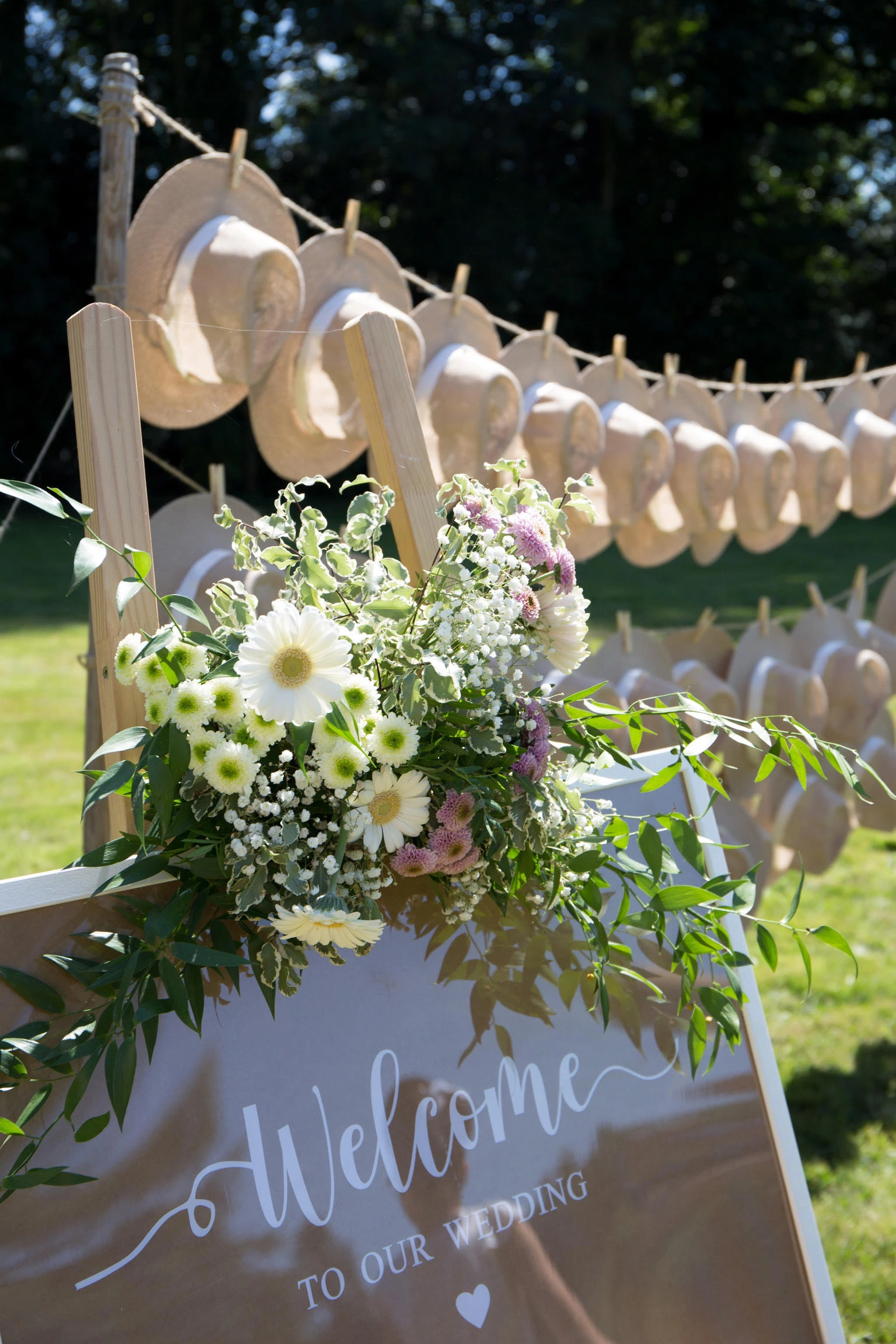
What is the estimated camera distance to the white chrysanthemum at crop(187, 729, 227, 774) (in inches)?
30.3

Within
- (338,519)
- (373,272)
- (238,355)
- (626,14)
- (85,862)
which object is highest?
(626,14)

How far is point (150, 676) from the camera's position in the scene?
2.57 ft

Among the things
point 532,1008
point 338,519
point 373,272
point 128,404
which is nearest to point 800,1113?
point 532,1008

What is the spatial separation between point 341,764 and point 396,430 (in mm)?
382

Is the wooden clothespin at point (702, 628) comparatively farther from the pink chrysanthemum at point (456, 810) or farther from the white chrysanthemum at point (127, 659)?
the white chrysanthemum at point (127, 659)

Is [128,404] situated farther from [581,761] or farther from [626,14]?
[626,14]

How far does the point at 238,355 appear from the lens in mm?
1188

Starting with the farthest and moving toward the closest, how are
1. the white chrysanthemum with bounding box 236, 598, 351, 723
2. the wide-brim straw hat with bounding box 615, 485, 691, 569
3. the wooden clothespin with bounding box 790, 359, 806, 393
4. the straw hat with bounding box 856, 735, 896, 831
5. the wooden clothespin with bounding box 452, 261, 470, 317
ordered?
1. the straw hat with bounding box 856, 735, 896, 831
2. the wooden clothespin with bounding box 790, 359, 806, 393
3. the wide-brim straw hat with bounding box 615, 485, 691, 569
4. the wooden clothespin with bounding box 452, 261, 470, 317
5. the white chrysanthemum with bounding box 236, 598, 351, 723

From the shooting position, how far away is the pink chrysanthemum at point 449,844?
83 centimetres

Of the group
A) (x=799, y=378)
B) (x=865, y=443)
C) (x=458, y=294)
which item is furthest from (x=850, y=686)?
(x=458, y=294)

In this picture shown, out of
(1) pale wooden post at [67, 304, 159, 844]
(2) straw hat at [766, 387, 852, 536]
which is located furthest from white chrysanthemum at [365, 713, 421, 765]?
(2) straw hat at [766, 387, 852, 536]

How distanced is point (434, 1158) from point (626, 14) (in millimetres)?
13209

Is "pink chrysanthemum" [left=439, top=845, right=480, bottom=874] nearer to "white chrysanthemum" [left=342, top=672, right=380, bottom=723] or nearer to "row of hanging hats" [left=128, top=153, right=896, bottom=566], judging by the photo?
"white chrysanthemum" [left=342, top=672, right=380, bottom=723]

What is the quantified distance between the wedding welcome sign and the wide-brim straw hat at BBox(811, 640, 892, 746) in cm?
134
